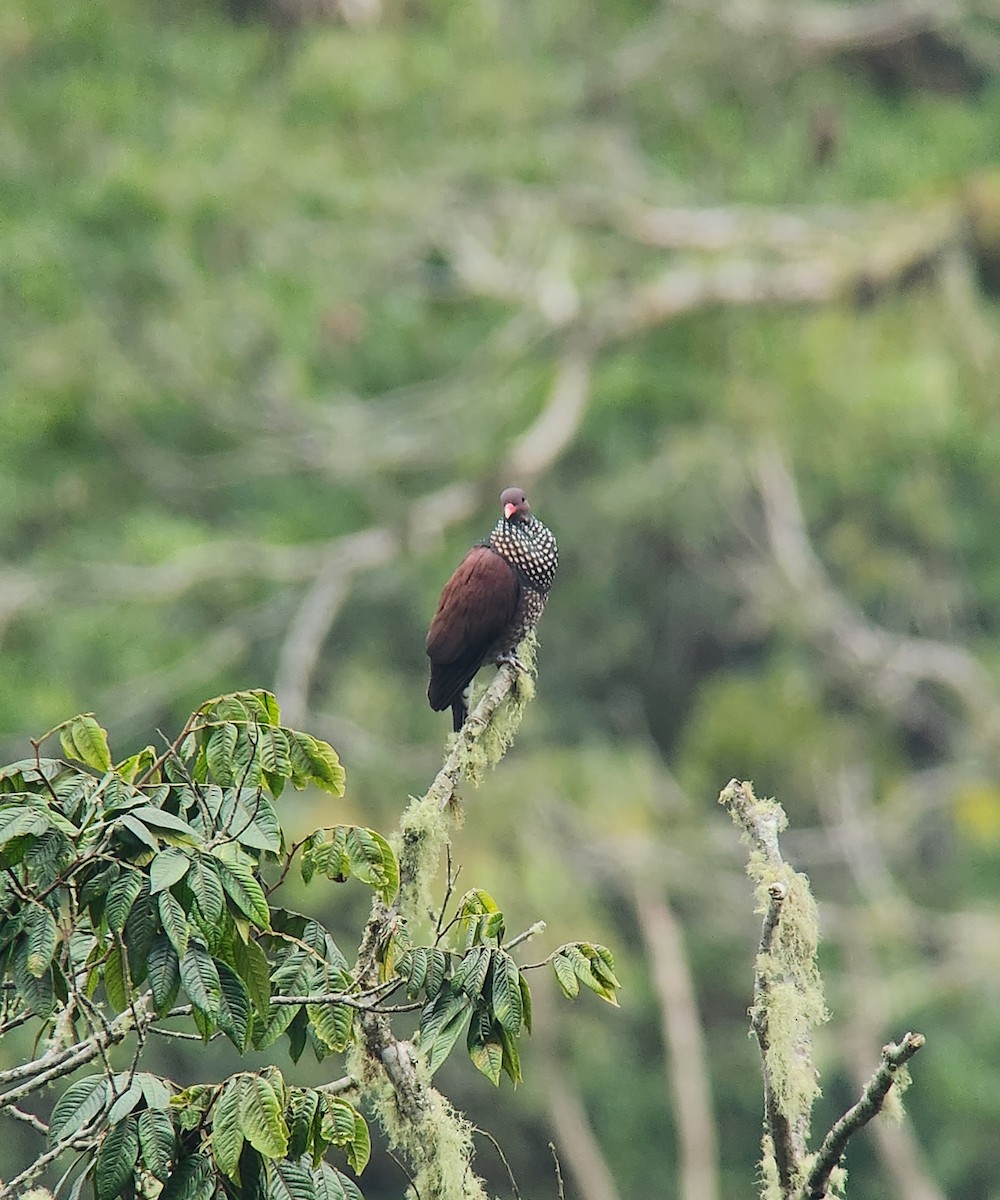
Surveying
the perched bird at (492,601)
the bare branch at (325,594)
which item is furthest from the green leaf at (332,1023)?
the bare branch at (325,594)

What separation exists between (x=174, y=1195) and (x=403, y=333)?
1467cm

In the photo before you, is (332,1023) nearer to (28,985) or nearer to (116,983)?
(116,983)

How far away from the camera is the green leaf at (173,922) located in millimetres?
2496

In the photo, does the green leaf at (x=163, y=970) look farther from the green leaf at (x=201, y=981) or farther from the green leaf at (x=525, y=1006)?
the green leaf at (x=525, y=1006)

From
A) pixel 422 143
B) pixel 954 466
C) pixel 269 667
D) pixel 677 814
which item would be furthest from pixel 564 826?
pixel 422 143

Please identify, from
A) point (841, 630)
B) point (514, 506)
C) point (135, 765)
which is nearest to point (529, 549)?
point (514, 506)

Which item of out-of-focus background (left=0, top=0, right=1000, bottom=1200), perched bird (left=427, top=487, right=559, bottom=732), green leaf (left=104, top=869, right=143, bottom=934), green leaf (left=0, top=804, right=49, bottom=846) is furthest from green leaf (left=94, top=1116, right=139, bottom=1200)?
out-of-focus background (left=0, top=0, right=1000, bottom=1200)

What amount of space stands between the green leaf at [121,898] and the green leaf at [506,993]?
0.50 m

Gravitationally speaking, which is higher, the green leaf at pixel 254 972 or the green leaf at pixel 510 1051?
the green leaf at pixel 510 1051

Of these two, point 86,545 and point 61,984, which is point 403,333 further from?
point 61,984

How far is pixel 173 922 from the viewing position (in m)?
2.50

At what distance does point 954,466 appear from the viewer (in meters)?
16.2

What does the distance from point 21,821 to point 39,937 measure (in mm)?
143

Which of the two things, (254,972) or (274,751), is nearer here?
(254,972)
